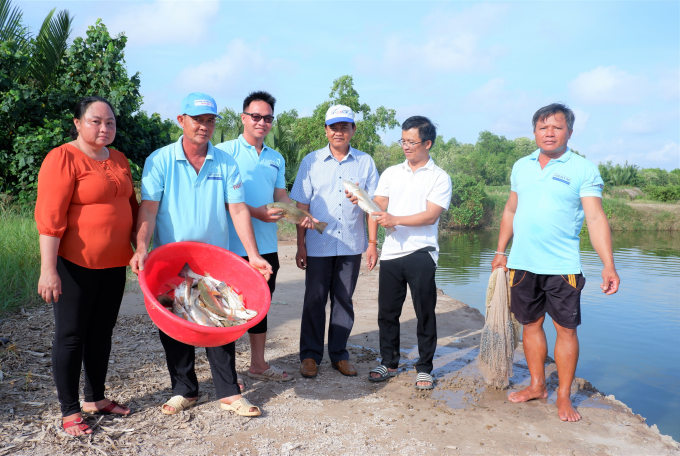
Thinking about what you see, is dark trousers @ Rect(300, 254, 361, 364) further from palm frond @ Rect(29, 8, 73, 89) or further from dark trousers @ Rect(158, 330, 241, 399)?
palm frond @ Rect(29, 8, 73, 89)

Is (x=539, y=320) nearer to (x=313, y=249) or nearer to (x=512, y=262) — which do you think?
(x=512, y=262)

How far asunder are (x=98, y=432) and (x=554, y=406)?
3.32 metres

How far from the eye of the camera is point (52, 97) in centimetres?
1048

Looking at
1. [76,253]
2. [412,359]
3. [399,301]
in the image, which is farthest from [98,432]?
[412,359]

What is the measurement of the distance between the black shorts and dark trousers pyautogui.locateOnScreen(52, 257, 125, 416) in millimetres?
2950

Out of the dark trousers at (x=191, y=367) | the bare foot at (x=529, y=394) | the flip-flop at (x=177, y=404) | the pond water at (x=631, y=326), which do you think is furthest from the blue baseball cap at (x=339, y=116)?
the pond water at (x=631, y=326)

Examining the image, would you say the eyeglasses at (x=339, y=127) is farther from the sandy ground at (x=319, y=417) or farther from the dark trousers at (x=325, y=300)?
the sandy ground at (x=319, y=417)

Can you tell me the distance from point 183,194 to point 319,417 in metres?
1.87

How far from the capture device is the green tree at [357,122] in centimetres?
2561

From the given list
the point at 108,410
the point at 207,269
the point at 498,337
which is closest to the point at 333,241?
the point at 207,269

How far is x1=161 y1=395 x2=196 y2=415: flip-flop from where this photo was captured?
3.38 m

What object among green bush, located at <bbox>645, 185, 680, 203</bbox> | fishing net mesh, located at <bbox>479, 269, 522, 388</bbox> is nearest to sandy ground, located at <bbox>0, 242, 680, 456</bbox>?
fishing net mesh, located at <bbox>479, 269, 522, 388</bbox>

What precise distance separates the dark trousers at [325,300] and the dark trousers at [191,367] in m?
1.04

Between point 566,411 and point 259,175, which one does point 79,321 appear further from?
point 566,411
